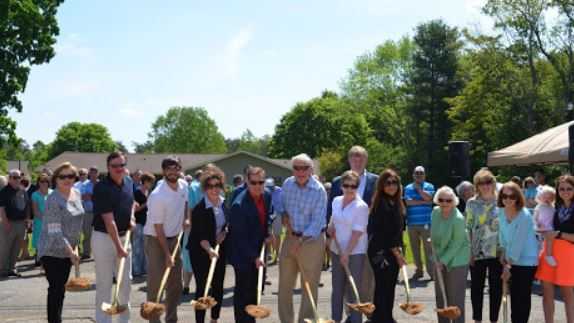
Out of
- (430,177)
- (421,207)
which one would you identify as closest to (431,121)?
(430,177)

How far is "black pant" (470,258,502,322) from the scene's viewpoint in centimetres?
774

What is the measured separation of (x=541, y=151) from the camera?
1359cm

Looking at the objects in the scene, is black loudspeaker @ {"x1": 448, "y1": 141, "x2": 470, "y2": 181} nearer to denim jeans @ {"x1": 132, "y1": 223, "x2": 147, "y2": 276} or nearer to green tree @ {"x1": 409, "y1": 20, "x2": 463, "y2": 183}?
denim jeans @ {"x1": 132, "y1": 223, "x2": 147, "y2": 276}

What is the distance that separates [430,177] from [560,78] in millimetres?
13014

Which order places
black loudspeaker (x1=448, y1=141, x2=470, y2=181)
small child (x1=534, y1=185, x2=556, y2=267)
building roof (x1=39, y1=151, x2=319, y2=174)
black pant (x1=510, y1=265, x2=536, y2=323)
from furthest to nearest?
building roof (x1=39, y1=151, x2=319, y2=174)
black loudspeaker (x1=448, y1=141, x2=470, y2=181)
small child (x1=534, y1=185, x2=556, y2=267)
black pant (x1=510, y1=265, x2=536, y2=323)

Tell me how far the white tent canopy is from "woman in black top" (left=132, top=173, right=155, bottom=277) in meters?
7.45

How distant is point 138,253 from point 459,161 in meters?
7.34

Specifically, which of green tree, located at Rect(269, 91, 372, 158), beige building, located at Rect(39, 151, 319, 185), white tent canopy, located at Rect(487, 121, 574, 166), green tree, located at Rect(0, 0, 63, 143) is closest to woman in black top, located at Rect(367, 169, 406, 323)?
white tent canopy, located at Rect(487, 121, 574, 166)

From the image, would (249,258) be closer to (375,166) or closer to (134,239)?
(134,239)

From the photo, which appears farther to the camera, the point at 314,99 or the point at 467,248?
the point at 314,99

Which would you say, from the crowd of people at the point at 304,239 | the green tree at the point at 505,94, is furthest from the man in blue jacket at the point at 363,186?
the green tree at the point at 505,94

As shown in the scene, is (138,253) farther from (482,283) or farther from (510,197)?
(510,197)

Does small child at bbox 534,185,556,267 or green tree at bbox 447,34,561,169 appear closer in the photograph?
small child at bbox 534,185,556,267

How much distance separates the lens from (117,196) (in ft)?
23.3
